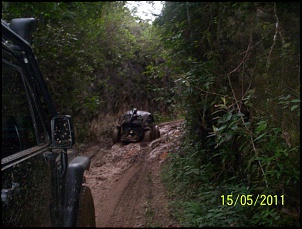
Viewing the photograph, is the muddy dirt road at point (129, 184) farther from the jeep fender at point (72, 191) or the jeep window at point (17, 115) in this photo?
the jeep window at point (17, 115)

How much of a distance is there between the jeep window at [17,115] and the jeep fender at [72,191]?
344 millimetres

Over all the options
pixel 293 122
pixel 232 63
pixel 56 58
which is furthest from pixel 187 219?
pixel 56 58

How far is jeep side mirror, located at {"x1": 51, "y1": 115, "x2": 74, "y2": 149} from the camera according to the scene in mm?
2781

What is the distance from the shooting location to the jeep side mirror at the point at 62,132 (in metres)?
2.78

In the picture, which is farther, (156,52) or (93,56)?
(93,56)

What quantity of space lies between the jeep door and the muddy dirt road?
1.64 m

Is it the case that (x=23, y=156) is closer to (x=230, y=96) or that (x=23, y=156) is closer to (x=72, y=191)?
(x=72, y=191)

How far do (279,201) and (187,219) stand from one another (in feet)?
3.21

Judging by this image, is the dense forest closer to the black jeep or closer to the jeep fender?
the black jeep

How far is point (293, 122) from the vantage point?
332 cm

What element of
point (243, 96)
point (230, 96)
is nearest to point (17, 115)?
point (243, 96)

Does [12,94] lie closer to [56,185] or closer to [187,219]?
[56,185]
